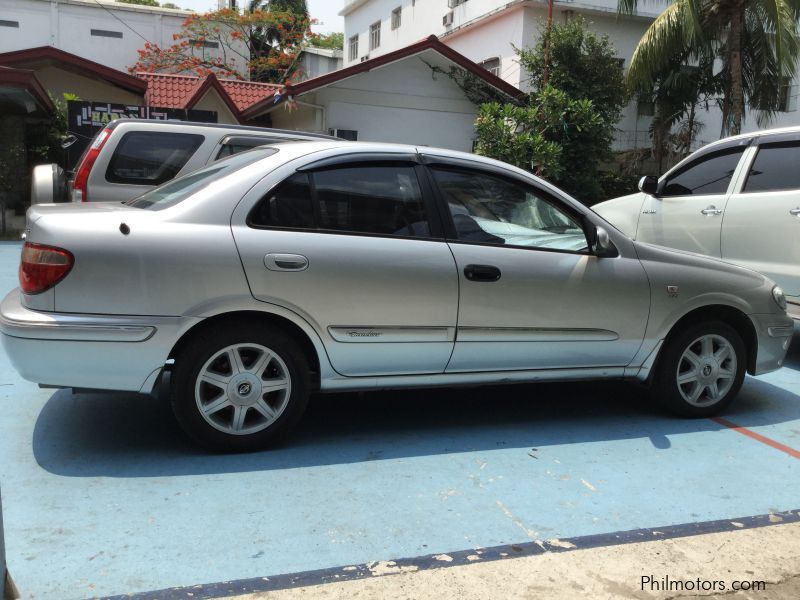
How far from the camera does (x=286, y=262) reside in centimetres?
366

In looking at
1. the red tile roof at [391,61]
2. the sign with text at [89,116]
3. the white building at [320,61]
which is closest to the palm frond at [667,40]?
the red tile roof at [391,61]

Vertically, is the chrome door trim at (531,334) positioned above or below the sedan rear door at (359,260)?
below

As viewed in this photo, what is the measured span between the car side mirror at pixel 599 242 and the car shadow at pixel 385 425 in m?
1.13

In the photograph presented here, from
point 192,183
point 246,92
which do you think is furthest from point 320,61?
point 192,183

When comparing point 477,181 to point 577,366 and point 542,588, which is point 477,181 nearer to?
point 577,366

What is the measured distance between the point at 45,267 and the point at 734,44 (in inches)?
688

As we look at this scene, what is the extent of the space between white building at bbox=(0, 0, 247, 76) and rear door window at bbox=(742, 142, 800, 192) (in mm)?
26540

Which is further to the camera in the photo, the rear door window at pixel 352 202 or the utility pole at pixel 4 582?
the rear door window at pixel 352 202

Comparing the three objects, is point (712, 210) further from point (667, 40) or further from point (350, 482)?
point (667, 40)

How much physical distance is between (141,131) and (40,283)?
3973 mm

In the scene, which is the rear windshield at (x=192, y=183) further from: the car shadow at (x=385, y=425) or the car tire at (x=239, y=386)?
the car shadow at (x=385, y=425)

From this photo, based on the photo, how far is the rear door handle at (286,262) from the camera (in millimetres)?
3633

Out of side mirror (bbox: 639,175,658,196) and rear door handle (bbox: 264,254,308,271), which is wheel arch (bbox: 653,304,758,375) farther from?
side mirror (bbox: 639,175,658,196)

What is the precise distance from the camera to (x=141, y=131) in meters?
6.97
